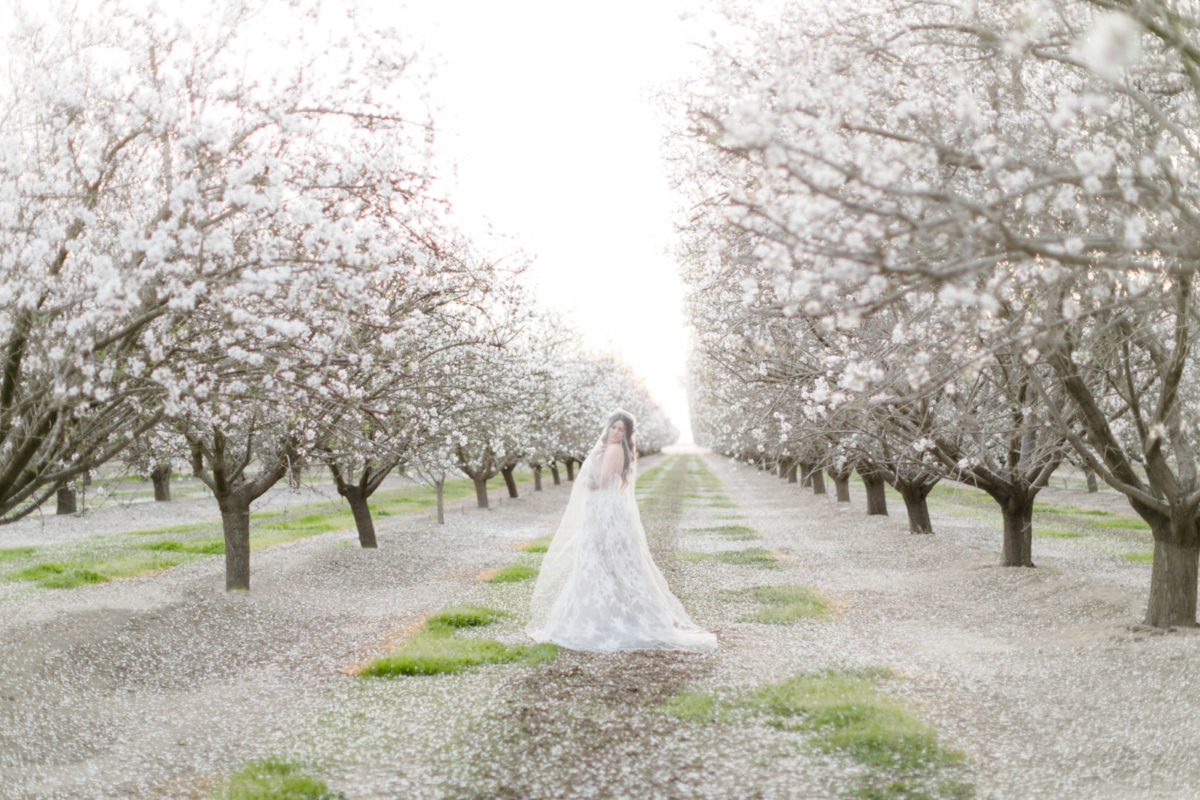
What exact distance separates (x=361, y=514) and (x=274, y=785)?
17.9m

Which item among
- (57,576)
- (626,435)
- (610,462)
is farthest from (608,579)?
(57,576)

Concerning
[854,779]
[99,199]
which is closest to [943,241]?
[854,779]

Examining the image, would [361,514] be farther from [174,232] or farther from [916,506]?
[174,232]

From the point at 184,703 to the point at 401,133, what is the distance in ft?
21.4

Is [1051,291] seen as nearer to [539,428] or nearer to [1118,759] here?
[1118,759]

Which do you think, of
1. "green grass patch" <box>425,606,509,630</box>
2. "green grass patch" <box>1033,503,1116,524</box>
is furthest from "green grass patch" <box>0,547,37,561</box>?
"green grass patch" <box>1033,503,1116,524</box>

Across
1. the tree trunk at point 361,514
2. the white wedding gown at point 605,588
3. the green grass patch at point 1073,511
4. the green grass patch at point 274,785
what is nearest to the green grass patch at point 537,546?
the tree trunk at point 361,514

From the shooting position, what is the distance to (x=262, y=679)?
10.9 metres

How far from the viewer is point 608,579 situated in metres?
12.1

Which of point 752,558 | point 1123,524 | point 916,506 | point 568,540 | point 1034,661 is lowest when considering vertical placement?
point 752,558

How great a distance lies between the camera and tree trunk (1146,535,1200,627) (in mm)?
11516

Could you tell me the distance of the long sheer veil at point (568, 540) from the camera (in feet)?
41.9

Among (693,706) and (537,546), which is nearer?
(693,706)

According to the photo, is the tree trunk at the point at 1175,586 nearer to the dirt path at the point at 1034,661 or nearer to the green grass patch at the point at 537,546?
the dirt path at the point at 1034,661
